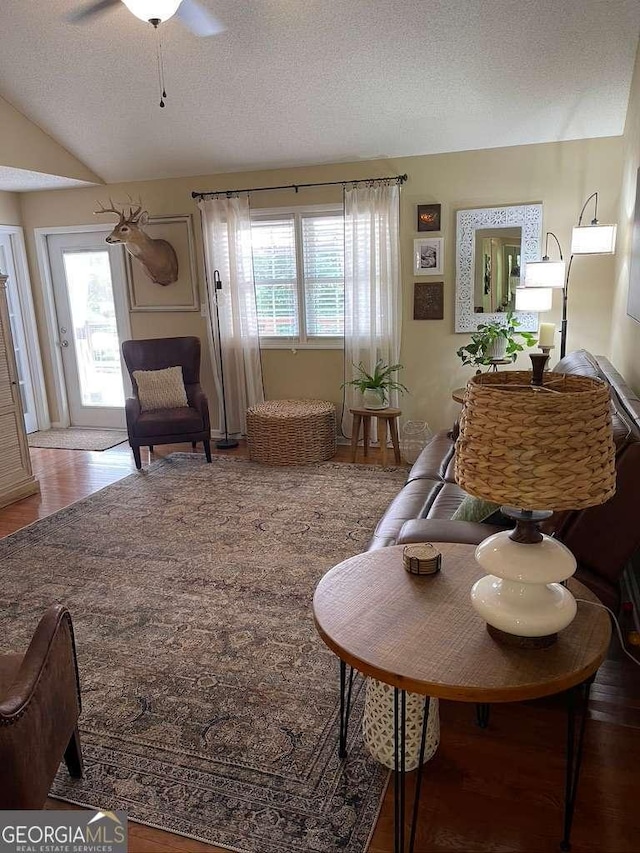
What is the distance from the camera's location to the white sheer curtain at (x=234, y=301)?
532cm

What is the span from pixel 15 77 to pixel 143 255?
154 cm

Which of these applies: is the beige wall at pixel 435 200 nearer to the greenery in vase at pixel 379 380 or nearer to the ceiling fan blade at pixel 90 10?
the greenery in vase at pixel 379 380

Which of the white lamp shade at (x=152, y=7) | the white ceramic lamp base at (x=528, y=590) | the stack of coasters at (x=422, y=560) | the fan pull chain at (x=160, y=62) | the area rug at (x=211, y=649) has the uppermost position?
the fan pull chain at (x=160, y=62)

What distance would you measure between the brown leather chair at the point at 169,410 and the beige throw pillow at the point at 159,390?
2.5 inches

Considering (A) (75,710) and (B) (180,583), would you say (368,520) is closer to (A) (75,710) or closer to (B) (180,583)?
(B) (180,583)

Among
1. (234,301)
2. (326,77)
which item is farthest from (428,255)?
(234,301)

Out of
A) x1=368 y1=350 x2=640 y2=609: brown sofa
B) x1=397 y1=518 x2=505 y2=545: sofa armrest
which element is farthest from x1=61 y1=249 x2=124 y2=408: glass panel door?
x1=397 y1=518 x2=505 y2=545: sofa armrest

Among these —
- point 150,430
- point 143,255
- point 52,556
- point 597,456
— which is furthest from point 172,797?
A: point 143,255

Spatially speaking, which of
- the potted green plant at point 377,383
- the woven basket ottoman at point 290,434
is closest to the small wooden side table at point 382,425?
the potted green plant at point 377,383

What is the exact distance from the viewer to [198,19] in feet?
11.4

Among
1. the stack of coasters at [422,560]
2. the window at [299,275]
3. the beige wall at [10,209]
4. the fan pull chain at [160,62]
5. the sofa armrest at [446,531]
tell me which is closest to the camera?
the stack of coasters at [422,560]

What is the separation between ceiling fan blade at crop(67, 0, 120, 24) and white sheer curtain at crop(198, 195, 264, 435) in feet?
6.21

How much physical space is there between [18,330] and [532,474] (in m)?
6.27

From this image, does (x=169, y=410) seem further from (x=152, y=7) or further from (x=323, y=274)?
(x=152, y=7)
